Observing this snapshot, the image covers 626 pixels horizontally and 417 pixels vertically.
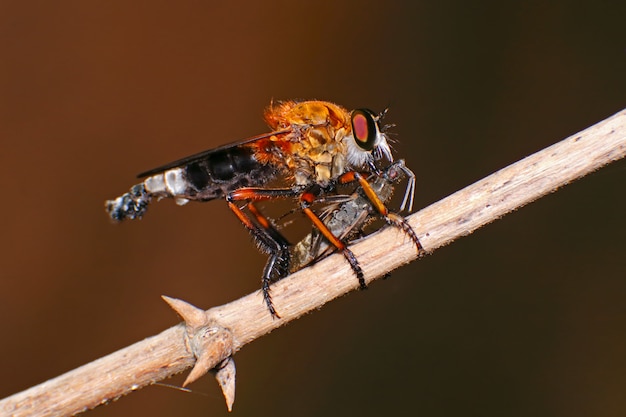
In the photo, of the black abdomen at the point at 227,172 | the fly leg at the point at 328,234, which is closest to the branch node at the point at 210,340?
the fly leg at the point at 328,234

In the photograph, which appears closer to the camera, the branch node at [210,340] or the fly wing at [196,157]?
the branch node at [210,340]

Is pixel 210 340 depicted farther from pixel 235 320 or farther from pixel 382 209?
pixel 382 209

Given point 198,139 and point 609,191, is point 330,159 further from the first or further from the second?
point 609,191

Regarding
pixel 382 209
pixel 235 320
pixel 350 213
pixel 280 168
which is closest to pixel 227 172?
pixel 280 168

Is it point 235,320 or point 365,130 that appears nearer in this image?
point 235,320

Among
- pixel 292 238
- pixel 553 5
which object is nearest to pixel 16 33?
pixel 292 238

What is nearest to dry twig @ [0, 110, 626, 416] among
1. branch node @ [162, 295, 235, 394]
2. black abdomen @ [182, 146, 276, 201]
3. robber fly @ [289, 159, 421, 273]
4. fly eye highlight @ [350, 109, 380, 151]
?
branch node @ [162, 295, 235, 394]

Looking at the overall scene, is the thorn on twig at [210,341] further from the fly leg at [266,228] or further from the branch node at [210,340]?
the fly leg at [266,228]
